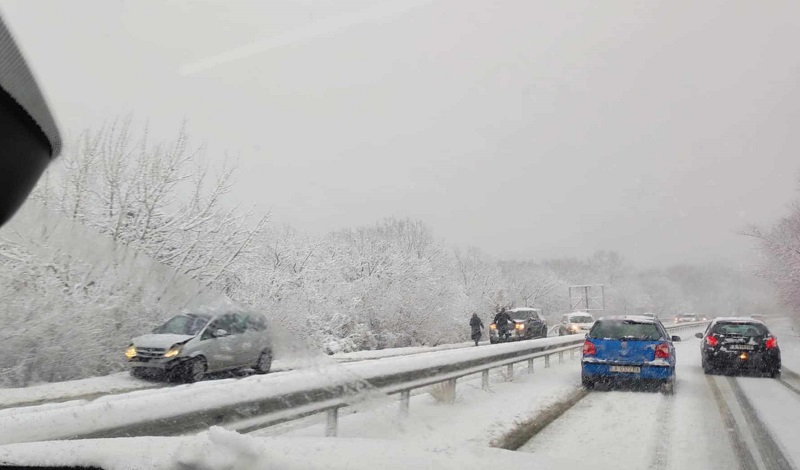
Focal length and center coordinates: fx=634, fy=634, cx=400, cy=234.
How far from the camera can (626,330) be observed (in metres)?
12.4

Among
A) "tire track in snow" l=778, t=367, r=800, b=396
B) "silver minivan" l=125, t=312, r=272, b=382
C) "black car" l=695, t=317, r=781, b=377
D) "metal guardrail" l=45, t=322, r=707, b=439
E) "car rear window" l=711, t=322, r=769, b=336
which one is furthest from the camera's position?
"car rear window" l=711, t=322, r=769, b=336

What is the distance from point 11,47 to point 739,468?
21.2ft

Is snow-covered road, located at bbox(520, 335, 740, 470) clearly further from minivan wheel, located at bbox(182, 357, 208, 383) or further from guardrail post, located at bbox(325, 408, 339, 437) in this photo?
minivan wheel, located at bbox(182, 357, 208, 383)

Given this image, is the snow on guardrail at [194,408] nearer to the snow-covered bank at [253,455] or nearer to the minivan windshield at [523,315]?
the snow-covered bank at [253,455]

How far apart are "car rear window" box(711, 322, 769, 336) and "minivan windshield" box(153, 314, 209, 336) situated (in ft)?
45.7

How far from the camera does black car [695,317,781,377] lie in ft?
50.4

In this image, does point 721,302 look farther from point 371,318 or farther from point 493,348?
point 493,348

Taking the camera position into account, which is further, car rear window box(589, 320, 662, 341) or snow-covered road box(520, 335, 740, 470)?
car rear window box(589, 320, 662, 341)

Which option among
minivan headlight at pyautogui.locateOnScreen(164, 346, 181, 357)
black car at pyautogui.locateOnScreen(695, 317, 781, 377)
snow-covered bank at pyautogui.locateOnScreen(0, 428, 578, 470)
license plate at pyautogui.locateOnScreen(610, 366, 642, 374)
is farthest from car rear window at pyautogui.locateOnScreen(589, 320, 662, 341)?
snow-covered bank at pyautogui.locateOnScreen(0, 428, 578, 470)

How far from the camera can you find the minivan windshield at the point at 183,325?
5.59m

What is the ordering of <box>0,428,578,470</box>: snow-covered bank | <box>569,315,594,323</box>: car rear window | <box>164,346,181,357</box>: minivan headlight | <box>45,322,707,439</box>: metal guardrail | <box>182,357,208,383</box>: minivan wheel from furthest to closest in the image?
<box>569,315,594,323</box>: car rear window
<box>182,357,208,383</box>: minivan wheel
<box>164,346,181,357</box>: minivan headlight
<box>45,322,707,439</box>: metal guardrail
<box>0,428,578,470</box>: snow-covered bank

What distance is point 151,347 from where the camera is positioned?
24.0 ft

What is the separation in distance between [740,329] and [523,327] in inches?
567

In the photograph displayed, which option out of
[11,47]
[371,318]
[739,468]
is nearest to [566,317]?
[371,318]
